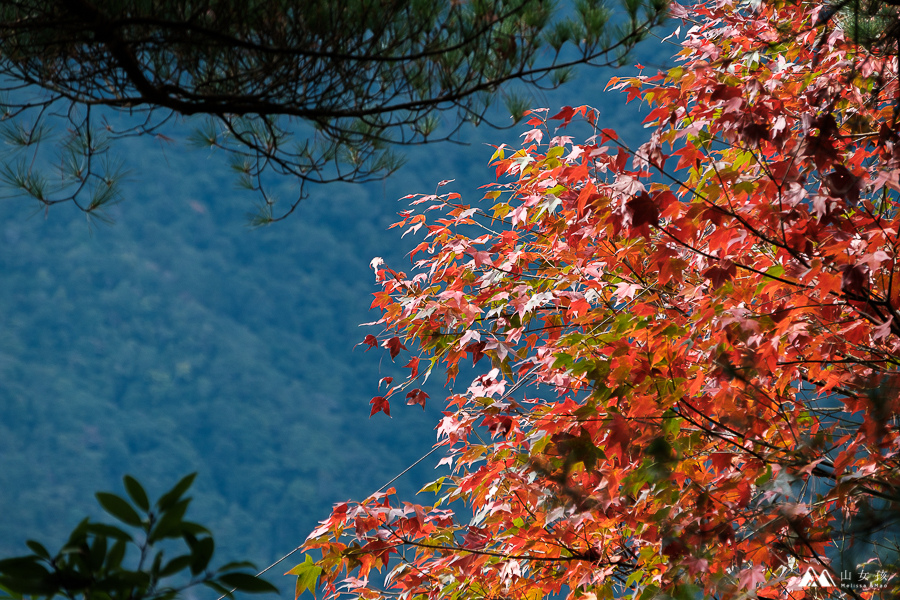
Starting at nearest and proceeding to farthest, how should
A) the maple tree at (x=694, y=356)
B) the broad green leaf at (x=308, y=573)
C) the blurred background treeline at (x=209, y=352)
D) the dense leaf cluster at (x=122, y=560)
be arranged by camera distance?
the dense leaf cluster at (x=122, y=560) → the maple tree at (x=694, y=356) → the broad green leaf at (x=308, y=573) → the blurred background treeline at (x=209, y=352)

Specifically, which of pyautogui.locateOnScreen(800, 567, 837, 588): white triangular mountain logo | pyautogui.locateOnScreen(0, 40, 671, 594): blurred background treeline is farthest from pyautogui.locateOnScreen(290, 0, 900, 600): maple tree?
pyautogui.locateOnScreen(0, 40, 671, 594): blurred background treeline

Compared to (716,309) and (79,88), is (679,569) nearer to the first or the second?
(716,309)

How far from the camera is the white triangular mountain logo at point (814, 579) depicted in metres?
1.53

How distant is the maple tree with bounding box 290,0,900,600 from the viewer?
1.52 meters

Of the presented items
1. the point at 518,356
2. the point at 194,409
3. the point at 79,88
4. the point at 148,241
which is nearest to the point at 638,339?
the point at 518,356

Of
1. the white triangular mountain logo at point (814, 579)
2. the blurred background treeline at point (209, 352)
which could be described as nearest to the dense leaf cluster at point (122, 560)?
the white triangular mountain logo at point (814, 579)

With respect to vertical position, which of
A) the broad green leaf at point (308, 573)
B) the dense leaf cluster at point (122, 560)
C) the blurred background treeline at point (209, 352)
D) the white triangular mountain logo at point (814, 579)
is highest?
the blurred background treeline at point (209, 352)

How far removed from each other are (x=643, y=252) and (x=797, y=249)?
475mm

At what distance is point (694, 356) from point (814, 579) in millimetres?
613

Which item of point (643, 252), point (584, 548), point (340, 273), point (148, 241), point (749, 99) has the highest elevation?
point (148, 241)

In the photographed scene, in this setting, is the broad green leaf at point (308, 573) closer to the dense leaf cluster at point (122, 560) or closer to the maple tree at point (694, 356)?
the maple tree at point (694, 356)

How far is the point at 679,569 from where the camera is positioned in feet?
5.28

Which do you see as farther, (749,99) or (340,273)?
(340,273)

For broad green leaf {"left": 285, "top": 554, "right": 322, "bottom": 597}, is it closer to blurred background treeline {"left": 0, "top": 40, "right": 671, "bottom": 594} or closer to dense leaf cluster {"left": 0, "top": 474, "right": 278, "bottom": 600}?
dense leaf cluster {"left": 0, "top": 474, "right": 278, "bottom": 600}
